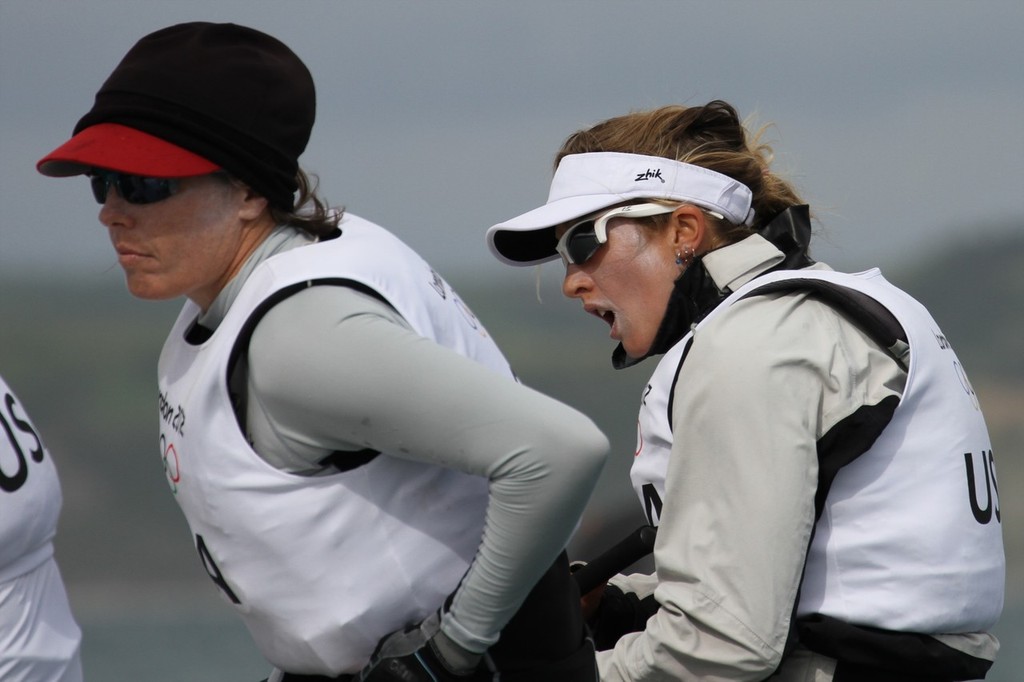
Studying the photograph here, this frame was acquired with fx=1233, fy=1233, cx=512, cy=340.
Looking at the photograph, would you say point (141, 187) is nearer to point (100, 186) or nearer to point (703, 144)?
point (100, 186)

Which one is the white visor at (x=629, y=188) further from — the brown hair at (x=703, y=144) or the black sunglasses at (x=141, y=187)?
the black sunglasses at (x=141, y=187)

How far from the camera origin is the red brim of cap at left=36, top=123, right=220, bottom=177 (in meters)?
1.45

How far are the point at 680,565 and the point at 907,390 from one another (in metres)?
0.38

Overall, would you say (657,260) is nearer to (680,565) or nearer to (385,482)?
(680,565)

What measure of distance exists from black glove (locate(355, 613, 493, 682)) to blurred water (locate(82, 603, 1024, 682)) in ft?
8.77

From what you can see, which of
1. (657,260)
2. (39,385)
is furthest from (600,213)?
(39,385)

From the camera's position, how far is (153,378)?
4129 mm

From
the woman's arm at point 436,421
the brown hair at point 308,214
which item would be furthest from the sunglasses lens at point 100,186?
the woman's arm at point 436,421

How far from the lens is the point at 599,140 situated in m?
2.04

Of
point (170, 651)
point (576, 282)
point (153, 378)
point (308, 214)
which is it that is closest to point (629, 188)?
point (576, 282)

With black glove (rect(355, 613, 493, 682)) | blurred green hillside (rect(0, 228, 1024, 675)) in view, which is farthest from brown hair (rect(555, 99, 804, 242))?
blurred green hillside (rect(0, 228, 1024, 675))

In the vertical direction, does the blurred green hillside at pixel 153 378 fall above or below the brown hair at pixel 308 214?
below

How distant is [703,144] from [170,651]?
2.77 m

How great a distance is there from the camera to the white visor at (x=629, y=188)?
193cm
